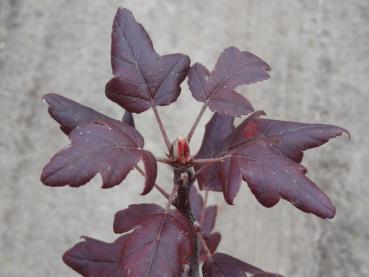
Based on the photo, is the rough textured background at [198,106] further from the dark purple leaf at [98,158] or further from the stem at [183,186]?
the dark purple leaf at [98,158]

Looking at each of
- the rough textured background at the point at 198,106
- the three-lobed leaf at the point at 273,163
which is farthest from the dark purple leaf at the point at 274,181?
the rough textured background at the point at 198,106

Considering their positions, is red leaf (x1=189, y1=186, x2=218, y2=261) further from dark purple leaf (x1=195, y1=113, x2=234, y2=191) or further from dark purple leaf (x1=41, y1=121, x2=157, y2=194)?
dark purple leaf (x1=41, y1=121, x2=157, y2=194)

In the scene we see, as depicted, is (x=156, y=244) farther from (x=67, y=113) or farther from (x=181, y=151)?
(x=67, y=113)

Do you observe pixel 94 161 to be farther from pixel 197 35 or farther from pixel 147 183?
pixel 197 35

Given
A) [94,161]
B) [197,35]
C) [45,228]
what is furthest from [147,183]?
[197,35]

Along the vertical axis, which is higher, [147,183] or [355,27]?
[355,27]

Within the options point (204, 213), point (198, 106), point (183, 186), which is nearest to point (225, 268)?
point (183, 186)
